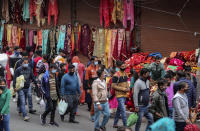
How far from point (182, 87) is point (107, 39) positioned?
28.5ft

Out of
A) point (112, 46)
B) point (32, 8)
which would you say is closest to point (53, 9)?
point (32, 8)

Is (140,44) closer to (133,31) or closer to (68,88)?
(133,31)

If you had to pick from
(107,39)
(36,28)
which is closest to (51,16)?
(36,28)

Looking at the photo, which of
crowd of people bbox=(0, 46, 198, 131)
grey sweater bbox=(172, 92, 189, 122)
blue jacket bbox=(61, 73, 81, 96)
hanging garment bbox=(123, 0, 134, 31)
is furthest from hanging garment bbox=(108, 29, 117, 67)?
grey sweater bbox=(172, 92, 189, 122)

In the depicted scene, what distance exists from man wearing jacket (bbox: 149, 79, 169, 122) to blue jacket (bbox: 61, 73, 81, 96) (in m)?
2.74

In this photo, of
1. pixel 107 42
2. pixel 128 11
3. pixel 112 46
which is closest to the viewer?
pixel 128 11

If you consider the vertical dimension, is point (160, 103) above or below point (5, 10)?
below

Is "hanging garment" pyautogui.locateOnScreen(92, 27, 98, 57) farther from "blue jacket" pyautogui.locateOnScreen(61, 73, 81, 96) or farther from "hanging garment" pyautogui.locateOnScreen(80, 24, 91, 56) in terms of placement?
"blue jacket" pyautogui.locateOnScreen(61, 73, 81, 96)

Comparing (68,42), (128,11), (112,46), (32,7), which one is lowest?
(112,46)

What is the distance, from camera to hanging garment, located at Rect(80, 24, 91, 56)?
17.4 meters

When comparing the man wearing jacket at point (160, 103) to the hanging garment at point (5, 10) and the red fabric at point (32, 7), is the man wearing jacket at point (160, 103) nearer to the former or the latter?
the red fabric at point (32, 7)

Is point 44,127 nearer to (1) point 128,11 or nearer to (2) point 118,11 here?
(1) point 128,11

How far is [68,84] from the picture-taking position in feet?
34.9

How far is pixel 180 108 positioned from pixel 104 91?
7.74 ft
